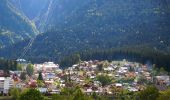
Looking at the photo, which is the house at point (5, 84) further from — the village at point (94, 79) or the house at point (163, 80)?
the house at point (163, 80)

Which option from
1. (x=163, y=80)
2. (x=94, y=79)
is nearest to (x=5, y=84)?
(x=94, y=79)

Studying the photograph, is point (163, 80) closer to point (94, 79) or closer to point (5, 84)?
point (94, 79)

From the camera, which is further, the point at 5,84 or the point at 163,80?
the point at 163,80

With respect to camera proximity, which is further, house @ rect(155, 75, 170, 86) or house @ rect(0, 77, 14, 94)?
house @ rect(155, 75, 170, 86)

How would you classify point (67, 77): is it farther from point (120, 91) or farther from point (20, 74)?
point (120, 91)

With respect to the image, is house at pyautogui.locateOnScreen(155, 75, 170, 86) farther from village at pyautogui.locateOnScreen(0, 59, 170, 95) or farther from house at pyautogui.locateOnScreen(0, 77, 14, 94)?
house at pyautogui.locateOnScreen(0, 77, 14, 94)

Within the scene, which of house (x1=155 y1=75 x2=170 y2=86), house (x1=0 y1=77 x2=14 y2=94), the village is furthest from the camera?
house (x1=155 y1=75 x2=170 y2=86)

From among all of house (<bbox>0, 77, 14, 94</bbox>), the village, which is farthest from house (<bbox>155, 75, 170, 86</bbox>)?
house (<bbox>0, 77, 14, 94</bbox>)

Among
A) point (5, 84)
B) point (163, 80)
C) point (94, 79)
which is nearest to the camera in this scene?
point (5, 84)

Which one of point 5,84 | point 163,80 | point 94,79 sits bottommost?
point 5,84
